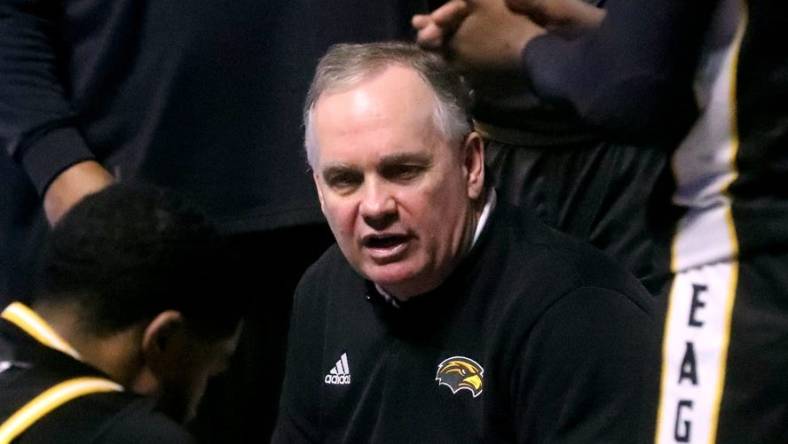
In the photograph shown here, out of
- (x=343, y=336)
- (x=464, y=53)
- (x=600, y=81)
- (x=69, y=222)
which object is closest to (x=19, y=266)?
(x=343, y=336)

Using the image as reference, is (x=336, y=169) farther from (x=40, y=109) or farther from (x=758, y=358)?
(x=758, y=358)

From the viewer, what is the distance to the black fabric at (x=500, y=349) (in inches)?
78.6

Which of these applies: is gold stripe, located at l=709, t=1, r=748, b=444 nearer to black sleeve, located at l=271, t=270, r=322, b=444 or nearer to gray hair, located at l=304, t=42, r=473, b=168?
gray hair, located at l=304, t=42, r=473, b=168

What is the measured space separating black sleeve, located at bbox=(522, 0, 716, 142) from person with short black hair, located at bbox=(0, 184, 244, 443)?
51 cm

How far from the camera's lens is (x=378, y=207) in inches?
84.1

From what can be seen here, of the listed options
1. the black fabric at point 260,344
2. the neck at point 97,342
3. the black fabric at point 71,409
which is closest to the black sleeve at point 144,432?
the black fabric at point 71,409

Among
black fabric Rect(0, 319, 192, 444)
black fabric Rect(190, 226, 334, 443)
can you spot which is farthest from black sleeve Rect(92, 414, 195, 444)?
black fabric Rect(190, 226, 334, 443)

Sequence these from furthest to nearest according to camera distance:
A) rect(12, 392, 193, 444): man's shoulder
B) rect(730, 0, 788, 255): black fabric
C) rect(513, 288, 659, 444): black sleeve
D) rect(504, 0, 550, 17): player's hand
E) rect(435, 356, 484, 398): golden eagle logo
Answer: rect(435, 356, 484, 398): golden eagle logo → rect(513, 288, 659, 444): black sleeve → rect(504, 0, 550, 17): player's hand → rect(12, 392, 193, 444): man's shoulder → rect(730, 0, 788, 255): black fabric

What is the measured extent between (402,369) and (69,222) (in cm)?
59

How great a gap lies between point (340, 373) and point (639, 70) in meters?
0.94

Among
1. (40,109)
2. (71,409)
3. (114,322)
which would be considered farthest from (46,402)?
(40,109)

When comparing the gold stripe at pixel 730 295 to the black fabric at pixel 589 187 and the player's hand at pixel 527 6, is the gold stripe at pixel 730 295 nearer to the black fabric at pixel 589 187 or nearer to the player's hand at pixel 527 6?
the player's hand at pixel 527 6

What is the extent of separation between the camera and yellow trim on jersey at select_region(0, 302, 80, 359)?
172cm

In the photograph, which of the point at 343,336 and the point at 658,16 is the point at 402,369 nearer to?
the point at 343,336
